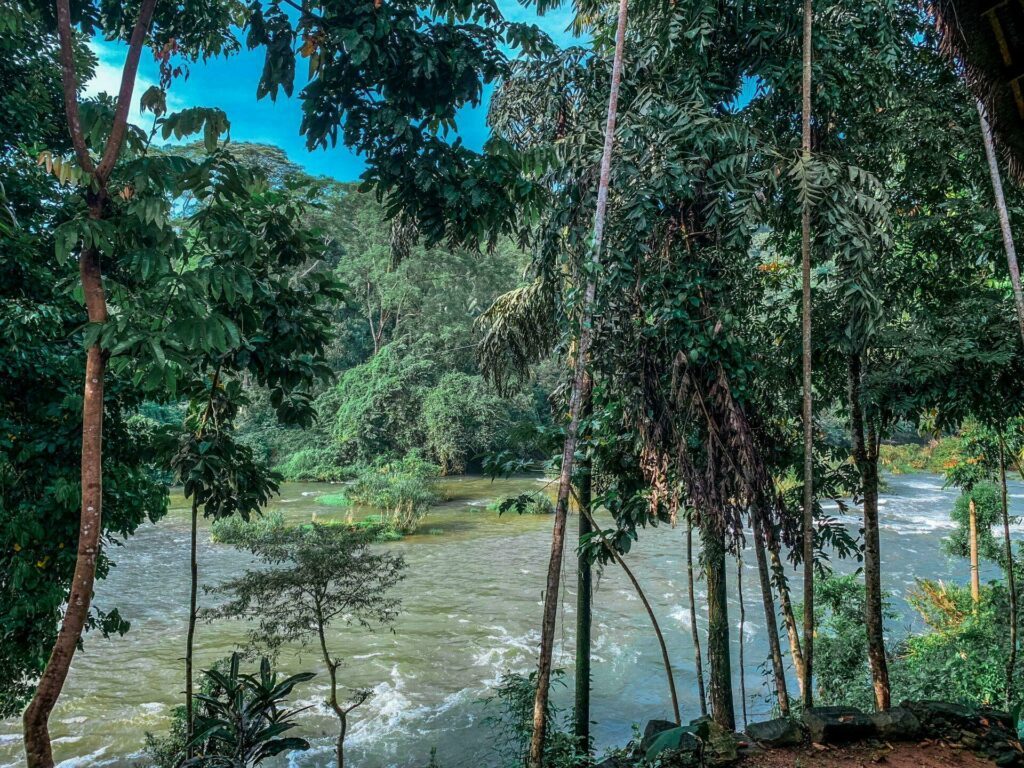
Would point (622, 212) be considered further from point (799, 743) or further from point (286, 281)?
point (799, 743)

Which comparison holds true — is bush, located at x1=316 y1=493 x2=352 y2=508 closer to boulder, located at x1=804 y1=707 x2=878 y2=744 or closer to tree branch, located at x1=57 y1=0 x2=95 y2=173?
boulder, located at x1=804 y1=707 x2=878 y2=744

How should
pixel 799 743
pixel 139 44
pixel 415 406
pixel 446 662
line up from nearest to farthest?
pixel 139 44, pixel 799 743, pixel 446 662, pixel 415 406

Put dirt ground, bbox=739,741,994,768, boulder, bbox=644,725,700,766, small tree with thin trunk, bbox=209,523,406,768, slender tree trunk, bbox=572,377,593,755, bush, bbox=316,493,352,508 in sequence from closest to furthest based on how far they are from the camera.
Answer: boulder, bbox=644,725,700,766
dirt ground, bbox=739,741,994,768
small tree with thin trunk, bbox=209,523,406,768
slender tree trunk, bbox=572,377,593,755
bush, bbox=316,493,352,508

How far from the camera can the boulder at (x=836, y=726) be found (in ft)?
11.6

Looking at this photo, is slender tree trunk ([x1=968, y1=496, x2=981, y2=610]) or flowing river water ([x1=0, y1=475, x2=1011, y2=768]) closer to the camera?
flowing river water ([x1=0, y1=475, x2=1011, y2=768])

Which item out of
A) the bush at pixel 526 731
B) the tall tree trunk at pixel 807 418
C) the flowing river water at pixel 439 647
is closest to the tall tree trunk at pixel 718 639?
the tall tree trunk at pixel 807 418

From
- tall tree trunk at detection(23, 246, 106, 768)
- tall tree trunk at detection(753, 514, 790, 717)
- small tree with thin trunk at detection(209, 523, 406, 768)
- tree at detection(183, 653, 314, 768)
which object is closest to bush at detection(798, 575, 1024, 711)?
tall tree trunk at detection(753, 514, 790, 717)

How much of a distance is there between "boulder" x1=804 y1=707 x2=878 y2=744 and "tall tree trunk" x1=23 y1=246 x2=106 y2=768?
3.86 metres

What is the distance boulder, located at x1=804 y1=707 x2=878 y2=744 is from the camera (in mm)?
3539

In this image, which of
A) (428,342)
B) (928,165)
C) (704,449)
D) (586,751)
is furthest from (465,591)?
(428,342)

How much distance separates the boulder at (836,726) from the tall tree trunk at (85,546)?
3.86 metres

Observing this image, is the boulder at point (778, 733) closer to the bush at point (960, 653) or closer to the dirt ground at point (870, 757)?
the dirt ground at point (870, 757)

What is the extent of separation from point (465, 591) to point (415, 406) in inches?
416

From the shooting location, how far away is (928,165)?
465cm
